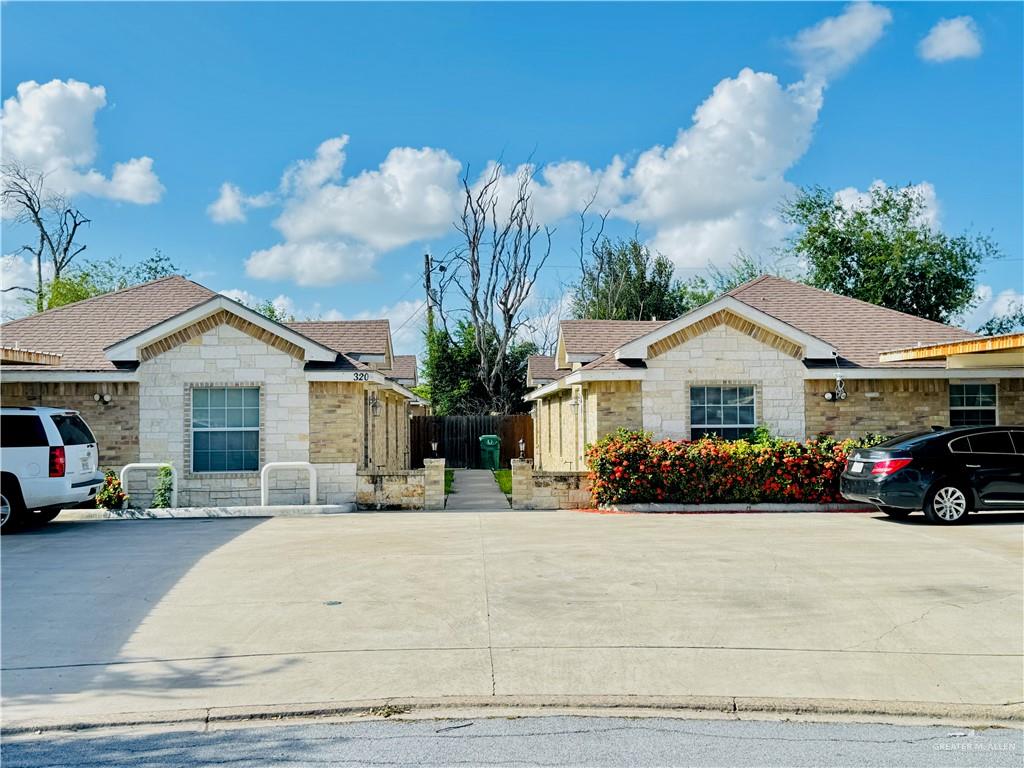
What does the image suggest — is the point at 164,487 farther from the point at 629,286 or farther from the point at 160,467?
the point at 629,286

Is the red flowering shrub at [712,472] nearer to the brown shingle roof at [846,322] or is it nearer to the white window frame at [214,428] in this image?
the brown shingle roof at [846,322]

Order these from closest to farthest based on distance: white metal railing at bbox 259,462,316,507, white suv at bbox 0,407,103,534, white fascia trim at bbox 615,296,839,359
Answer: white suv at bbox 0,407,103,534, white metal railing at bbox 259,462,316,507, white fascia trim at bbox 615,296,839,359

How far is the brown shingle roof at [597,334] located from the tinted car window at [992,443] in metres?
8.45

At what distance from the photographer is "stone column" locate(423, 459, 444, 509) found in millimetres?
17219

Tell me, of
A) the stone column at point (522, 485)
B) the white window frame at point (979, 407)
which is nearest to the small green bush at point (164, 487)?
the stone column at point (522, 485)

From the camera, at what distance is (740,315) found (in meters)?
18.1

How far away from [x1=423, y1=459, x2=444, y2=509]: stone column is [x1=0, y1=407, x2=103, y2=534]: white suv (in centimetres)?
611

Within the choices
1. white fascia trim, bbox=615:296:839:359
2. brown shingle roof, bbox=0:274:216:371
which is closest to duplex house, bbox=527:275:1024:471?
white fascia trim, bbox=615:296:839:359

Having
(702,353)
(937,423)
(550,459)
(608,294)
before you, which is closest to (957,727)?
(702,353)

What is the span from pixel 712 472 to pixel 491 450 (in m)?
16.6

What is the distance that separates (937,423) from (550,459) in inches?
457

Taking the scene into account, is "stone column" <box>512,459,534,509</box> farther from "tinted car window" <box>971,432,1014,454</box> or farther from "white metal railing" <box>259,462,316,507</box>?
"tinted car window" <box>971,432,1014,454</box>

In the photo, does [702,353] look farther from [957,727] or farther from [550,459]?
[957,727]

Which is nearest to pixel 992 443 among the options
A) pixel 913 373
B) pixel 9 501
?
pixel 913 373
